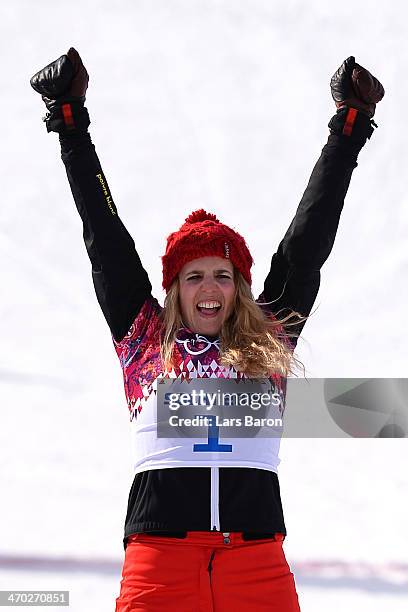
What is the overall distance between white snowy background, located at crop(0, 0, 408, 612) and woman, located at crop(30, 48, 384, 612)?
157cm

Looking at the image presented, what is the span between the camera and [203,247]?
2021 mm

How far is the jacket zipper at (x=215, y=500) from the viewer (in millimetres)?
1691

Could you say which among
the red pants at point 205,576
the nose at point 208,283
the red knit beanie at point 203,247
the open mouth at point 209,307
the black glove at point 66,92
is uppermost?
the black glove at point 66,92

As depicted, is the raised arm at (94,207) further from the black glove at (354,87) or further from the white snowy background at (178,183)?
the white snowy background at (178,183)

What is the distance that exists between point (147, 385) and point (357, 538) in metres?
1.71

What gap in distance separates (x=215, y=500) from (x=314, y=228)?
0.64 metres

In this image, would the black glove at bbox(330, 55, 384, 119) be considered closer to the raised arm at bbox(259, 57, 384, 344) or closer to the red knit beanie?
the raised arm at bbox(259, 57, 384, 344)

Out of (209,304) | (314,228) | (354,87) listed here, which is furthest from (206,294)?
(354,87)

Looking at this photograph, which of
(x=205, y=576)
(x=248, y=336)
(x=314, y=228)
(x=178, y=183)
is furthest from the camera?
(x=178, y=183)

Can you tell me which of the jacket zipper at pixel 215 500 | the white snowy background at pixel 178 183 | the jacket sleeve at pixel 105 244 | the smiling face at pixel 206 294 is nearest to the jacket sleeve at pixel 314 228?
the smiling face at pixel 206 294

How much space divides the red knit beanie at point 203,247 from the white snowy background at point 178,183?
1.53m

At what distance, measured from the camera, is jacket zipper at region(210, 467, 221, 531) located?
1691mm

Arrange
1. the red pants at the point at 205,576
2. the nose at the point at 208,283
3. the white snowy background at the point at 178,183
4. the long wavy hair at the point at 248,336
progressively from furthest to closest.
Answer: the white snowy background at the point at 178,183, the nose at the point at 208,283, the long wavy hair at the point at 248,336, the red pants at the point at 205,576

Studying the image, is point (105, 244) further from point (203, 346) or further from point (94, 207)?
point (203, 346)
